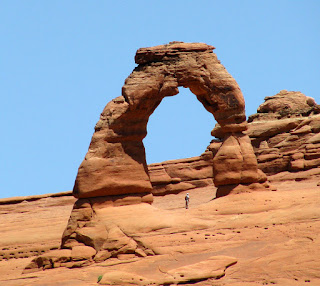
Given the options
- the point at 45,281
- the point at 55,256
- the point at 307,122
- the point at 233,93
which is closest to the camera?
the point at 45,281

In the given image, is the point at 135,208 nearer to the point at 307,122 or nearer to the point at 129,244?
the point at 129,244

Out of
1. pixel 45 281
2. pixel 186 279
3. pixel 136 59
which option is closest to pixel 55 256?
pixel 45 281

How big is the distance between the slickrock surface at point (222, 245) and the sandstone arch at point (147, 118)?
1021 millimetres

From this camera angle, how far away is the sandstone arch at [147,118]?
2831 cm

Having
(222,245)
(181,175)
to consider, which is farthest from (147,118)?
(181,175)

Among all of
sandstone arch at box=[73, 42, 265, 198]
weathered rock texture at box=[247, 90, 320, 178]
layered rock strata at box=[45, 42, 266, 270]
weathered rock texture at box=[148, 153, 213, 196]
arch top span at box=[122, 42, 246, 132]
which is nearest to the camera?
layered rock strata at box=[45, 42, 266, 270]

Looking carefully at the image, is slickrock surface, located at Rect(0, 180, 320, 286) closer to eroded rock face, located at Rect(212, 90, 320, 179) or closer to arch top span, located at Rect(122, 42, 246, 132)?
arch top span, located at Rect(122, 42, 246, 132)

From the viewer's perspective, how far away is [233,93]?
1141 inches

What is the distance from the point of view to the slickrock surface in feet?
75.0

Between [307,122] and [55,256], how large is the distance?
22302 mm

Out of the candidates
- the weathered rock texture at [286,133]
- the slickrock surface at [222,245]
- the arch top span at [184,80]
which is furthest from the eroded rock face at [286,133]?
the slickrock surface at [222,245]

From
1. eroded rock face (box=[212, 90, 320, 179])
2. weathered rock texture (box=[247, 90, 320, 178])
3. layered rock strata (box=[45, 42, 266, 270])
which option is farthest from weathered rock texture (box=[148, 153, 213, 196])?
layered rock strata (box=[45, 42, 266, 270])

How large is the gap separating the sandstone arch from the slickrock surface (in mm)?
1021

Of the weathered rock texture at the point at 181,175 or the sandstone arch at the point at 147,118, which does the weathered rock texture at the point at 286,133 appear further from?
the sandstone arch at the point at 147,118
